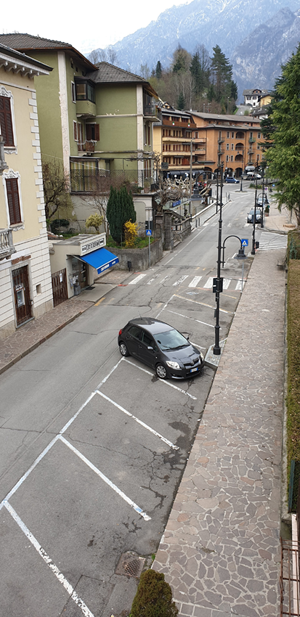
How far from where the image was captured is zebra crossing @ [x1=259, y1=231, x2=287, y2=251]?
41.2 m

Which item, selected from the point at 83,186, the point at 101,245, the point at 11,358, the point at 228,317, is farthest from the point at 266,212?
the point at 11,358

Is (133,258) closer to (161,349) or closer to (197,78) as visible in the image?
(161,349)

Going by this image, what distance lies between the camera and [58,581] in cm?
773

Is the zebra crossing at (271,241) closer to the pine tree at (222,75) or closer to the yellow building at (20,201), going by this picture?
the yellow building at (20,201)

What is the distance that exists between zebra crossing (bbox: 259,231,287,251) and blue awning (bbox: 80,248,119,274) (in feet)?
59.2

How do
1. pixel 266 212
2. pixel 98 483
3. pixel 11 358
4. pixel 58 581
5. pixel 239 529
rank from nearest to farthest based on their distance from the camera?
pixel 58 581 < pixel 239 529 < pixel 98 483 < pixel 11 358 < pixel 266 212

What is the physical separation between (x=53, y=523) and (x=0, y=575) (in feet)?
4.68

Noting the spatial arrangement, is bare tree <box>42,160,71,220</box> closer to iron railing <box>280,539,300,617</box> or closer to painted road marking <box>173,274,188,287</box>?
painted road marking <box>173,274,188,287</box>

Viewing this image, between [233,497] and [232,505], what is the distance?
25 cm

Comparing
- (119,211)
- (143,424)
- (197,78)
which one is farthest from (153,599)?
(197,78)

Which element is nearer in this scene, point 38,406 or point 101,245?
point 38,406

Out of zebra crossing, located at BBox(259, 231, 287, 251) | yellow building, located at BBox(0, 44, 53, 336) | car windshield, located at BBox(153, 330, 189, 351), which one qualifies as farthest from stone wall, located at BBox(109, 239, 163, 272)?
car windshield, located at BBox(153, 330, 189, 351)

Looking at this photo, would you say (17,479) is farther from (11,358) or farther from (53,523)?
(11,358)

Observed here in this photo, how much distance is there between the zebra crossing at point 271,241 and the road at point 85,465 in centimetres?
2237
